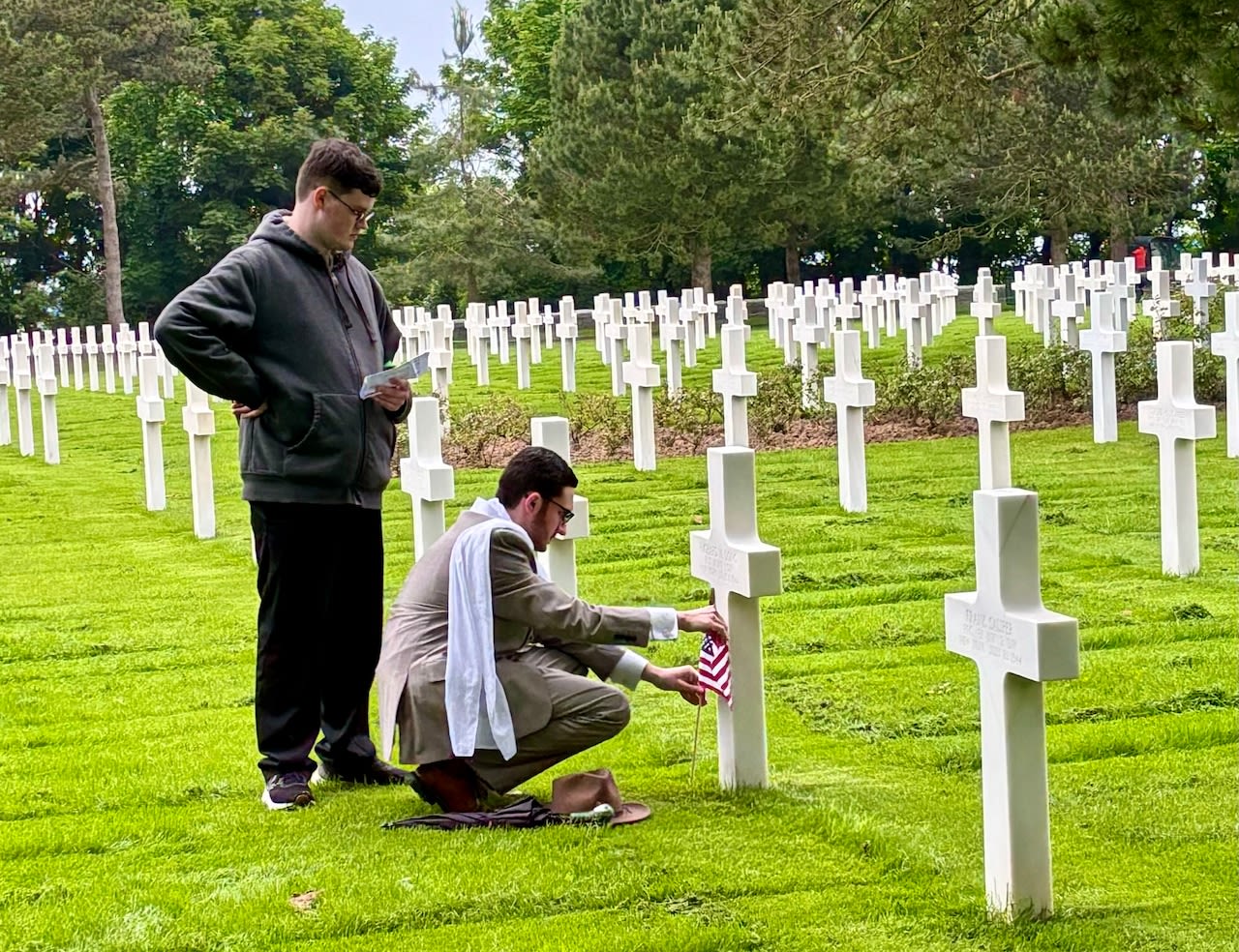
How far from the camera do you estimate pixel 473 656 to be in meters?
5.16

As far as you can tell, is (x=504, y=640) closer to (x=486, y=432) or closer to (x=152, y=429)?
(x=152, y=429)

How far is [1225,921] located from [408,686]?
2248 mm

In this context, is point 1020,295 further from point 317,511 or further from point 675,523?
point 317,511

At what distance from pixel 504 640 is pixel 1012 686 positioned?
66.2 inches

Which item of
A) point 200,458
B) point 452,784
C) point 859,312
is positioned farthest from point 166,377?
point 452,784

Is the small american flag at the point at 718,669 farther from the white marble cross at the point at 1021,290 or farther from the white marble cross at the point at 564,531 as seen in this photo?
the white marble cross at the point at 1021,290

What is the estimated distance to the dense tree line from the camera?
14.4m

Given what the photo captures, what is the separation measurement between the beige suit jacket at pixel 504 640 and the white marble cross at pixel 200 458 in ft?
21.1

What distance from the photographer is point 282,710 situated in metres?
5.71

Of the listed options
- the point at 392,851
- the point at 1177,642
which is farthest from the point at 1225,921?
the point at 1177,642

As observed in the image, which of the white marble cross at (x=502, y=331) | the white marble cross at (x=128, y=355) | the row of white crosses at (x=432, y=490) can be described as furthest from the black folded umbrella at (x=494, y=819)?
the white marble cross at (x=502, y=331)

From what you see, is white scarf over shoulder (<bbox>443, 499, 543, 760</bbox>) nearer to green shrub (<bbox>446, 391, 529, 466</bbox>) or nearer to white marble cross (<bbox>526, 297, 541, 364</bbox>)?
green shrub (<bbox>446, 391, 529, 466</bbox>)

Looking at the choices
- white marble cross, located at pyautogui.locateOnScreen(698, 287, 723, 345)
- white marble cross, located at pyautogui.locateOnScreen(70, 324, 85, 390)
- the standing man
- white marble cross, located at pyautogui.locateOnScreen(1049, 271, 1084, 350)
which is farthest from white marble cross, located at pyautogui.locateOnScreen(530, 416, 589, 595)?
white marble cross, located at pyautogui.locateOnScreen(70, 324, 85, 390)

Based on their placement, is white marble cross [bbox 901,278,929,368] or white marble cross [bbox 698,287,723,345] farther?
white marble cross [bbox 698,287,723,345]
